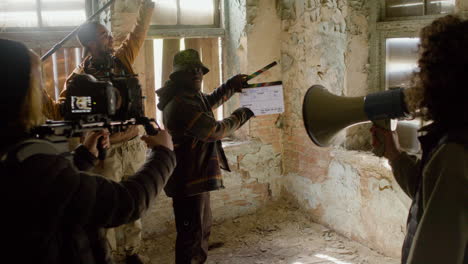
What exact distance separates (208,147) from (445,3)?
1.89 meters

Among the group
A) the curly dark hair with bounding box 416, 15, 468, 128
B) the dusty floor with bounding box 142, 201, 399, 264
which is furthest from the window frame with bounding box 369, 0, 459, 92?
the curly dark hair with bounding box 416, 15, 468, 128

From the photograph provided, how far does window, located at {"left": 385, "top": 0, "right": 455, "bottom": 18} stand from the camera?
309 centimetres

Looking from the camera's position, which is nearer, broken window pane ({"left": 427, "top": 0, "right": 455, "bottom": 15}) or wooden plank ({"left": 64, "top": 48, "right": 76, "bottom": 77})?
broken window pane ({"left": 427, "top": 0, "right": 455, "bottom": 15})

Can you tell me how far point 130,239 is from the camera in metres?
3.29

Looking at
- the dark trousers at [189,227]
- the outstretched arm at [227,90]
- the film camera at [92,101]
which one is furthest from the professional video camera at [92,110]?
the outstretched arm at [227,90]

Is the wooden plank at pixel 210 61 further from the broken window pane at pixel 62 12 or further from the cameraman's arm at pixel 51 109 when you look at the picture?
the cameraman's arm at pixel 51 109

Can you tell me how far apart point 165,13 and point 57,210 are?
2.89m

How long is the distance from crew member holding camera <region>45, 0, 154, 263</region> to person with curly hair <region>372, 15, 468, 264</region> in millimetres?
1903

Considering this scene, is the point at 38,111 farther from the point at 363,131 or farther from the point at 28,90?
the point at 363,131

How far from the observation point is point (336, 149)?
148 inches

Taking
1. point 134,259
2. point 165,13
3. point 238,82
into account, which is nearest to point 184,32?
point 165,13

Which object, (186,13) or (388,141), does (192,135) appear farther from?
(186,13)

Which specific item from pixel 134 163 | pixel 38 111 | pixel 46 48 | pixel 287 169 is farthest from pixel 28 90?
pixel 287 169

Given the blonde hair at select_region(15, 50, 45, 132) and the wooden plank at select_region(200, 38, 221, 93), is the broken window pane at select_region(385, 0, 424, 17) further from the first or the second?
the blonde hair at select_region(15, 50, 45, 132)
